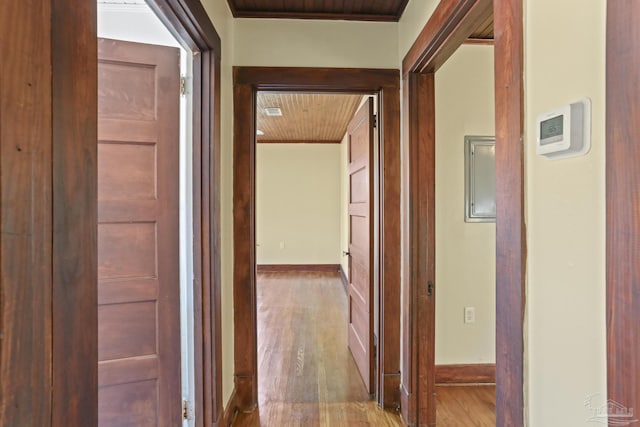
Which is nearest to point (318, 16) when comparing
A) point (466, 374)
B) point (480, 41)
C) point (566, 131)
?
point (480, 41)

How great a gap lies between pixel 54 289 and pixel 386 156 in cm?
180

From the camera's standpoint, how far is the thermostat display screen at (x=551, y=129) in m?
0.76

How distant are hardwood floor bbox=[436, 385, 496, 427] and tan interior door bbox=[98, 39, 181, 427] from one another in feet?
5.32

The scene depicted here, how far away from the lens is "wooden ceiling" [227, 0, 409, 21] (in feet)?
6.45

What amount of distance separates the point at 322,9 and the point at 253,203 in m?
1.30

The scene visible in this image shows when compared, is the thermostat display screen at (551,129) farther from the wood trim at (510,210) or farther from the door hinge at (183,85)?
the door hinge at (183,85)

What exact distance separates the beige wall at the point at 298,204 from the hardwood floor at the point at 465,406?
4.29m

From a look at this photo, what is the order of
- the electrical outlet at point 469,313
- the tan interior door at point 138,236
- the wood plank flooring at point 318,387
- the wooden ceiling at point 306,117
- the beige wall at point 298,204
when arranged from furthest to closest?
the beige wall at point 298,204
the wooden ceiling at point 306,117
the electrical outlet at point 469,313
the wood plank flooring at point 318,387
the tan interior door at point 138,236

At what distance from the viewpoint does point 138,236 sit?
149 centimetres

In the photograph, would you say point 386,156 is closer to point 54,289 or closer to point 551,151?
point 551,151

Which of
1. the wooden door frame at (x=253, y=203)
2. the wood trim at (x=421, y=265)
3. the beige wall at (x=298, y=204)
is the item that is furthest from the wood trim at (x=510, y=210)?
the beige wall at (x=298, y=204)

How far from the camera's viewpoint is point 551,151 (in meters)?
0.80

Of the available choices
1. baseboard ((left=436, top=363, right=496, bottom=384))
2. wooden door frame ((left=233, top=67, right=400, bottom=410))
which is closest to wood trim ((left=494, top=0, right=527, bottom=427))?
wooden door frame ((left=233, top=67, right=400, bottom=410))

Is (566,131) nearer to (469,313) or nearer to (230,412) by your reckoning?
(469,313)
